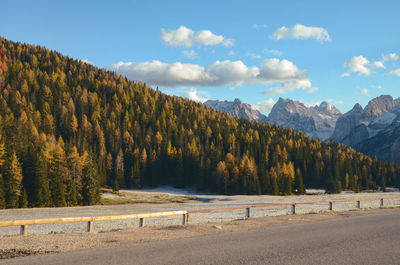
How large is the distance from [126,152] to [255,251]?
122702mm

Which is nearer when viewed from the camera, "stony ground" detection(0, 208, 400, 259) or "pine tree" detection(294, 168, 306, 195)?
"stony ground" detection(0, 208, 400, 259)

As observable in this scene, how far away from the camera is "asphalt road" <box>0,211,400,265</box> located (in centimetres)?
1185

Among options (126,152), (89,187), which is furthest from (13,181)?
(126,152)

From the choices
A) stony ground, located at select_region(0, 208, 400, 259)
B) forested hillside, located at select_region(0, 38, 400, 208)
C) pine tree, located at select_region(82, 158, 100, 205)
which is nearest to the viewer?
stony ground, located at select_region(0, 208, 400, 259)

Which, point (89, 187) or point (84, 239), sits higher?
point (84, 239)

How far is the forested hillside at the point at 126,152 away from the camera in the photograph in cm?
6925

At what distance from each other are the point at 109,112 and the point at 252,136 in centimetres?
7663

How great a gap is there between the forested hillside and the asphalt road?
5623cm

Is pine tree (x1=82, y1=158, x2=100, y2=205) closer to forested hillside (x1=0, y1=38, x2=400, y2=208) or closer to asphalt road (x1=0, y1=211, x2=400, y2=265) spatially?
forested hillside (x1=0, y1=38, x2=400, y2=208)

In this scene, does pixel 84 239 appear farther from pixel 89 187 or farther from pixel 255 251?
pixel 89 187

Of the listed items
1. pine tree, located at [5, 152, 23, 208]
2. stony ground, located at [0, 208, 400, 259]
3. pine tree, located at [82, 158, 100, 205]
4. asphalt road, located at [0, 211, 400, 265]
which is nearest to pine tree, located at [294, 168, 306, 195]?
pine tree, located at [82, 158, 100, 205]

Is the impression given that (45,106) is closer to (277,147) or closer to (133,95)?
(133,95)

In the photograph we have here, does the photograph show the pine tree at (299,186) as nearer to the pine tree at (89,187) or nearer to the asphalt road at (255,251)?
the pine tree at (89,187)

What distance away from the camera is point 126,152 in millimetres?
131625
